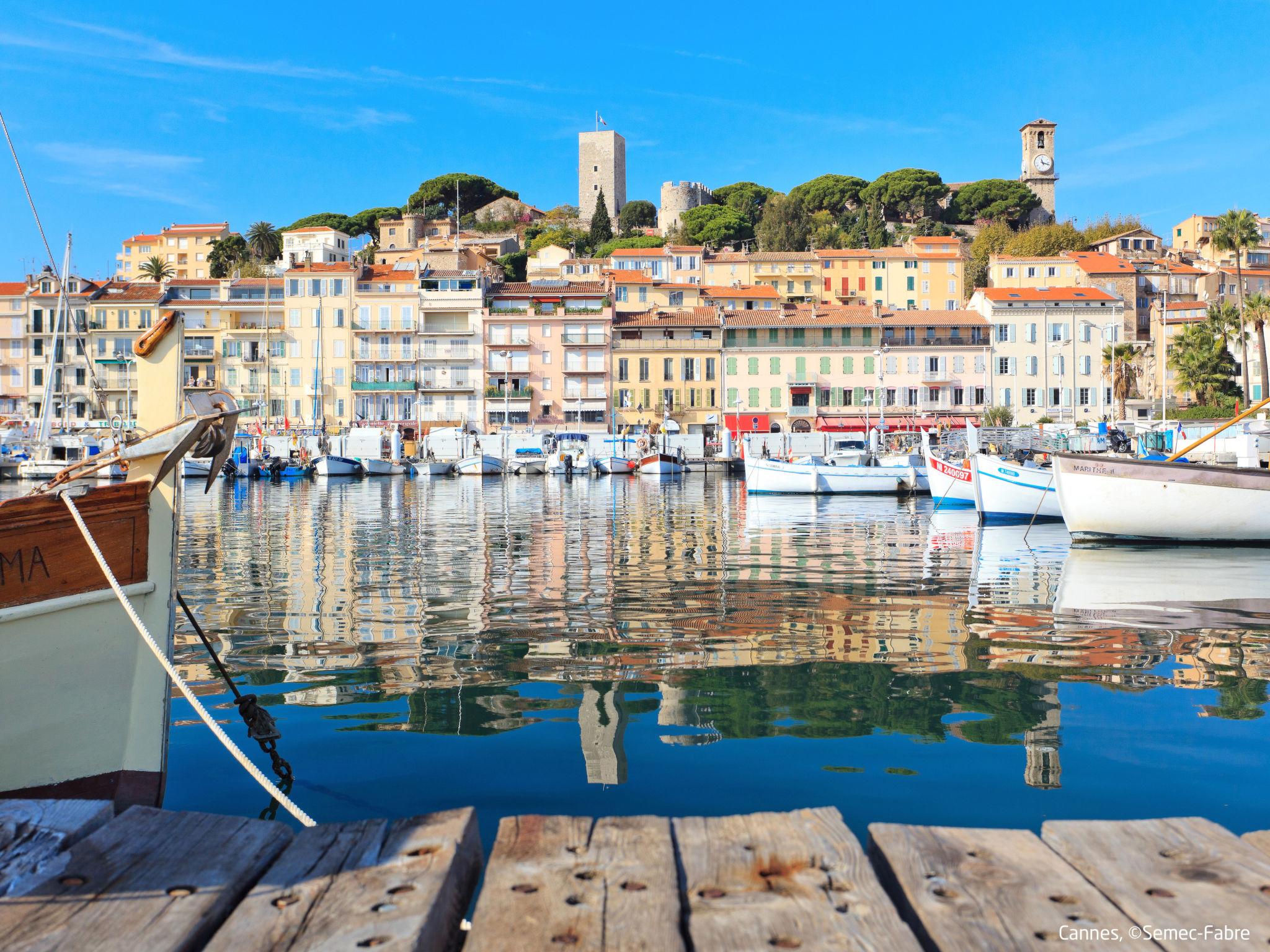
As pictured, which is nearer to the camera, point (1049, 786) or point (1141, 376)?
point (1049, 786)

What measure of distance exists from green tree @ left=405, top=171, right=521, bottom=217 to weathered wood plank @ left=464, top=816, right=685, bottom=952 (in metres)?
131

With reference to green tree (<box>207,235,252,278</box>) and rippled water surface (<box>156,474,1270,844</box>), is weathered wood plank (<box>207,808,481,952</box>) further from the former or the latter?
green tree (<box>207,235,252,278</box>)

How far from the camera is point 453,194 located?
132250 mm

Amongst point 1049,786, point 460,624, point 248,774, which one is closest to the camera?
point 1049,786

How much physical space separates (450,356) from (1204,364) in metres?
48.8

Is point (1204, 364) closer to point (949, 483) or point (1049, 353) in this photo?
point (1049, 353)

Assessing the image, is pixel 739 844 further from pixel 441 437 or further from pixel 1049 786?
pixel 441 437

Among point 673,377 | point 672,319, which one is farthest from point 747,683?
point 672,319

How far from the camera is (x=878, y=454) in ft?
187

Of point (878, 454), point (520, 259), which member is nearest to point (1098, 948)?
point (878, 454)

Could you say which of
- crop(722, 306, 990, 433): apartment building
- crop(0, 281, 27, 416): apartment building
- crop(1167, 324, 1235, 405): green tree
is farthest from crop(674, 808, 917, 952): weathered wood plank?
crop(0, 281, 27, 416): apartment building

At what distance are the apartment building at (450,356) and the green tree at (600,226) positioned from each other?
39.7m

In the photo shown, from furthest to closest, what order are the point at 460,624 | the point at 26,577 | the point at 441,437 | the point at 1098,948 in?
the point at 441,437
the point at 460,624
the point at 26,577
the point at 1098,948

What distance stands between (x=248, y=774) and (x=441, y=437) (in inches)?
2634
